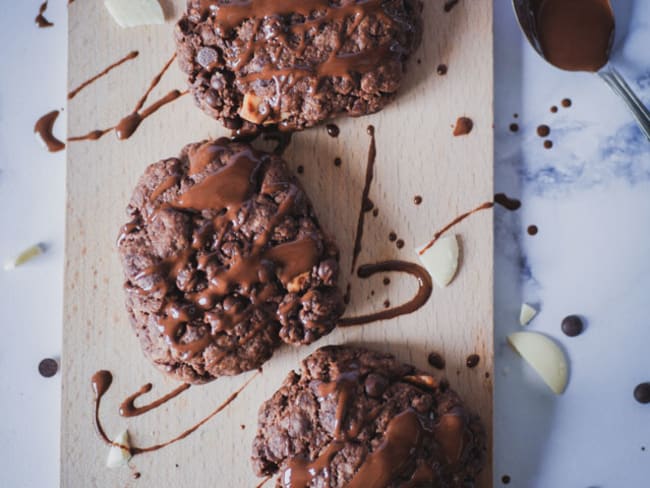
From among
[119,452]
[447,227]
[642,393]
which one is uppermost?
[447,227]

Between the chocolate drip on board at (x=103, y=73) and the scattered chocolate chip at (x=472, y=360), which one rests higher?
the chocolate drip on board at (x=103, y=73)

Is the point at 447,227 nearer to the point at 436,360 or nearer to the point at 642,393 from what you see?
the point at 436,360

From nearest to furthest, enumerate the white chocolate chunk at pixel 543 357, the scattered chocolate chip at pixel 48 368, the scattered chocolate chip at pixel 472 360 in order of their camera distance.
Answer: the scattered chocolate chip at pixel 472 360
the white chocolate chunk at pixel 543 357
the scattered chocolate chip at pixel 48 368

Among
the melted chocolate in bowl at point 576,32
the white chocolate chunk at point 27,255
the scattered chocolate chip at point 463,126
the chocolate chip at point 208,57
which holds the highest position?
the chocolate chip at point 208,57

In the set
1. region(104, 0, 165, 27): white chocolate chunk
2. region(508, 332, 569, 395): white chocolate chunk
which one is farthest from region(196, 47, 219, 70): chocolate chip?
region(508, 332, 569, 395): white chocolate chunk

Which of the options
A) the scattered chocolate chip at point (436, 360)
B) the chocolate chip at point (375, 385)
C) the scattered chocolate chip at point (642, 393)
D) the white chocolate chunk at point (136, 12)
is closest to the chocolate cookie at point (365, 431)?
the chocolate chip at point (375, 385)

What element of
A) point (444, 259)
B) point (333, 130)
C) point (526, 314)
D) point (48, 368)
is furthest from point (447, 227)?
point (48, 368)

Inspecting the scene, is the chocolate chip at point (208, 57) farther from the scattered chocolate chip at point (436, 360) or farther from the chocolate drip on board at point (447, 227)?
the scattered chocolate chip at point (436, 360)
